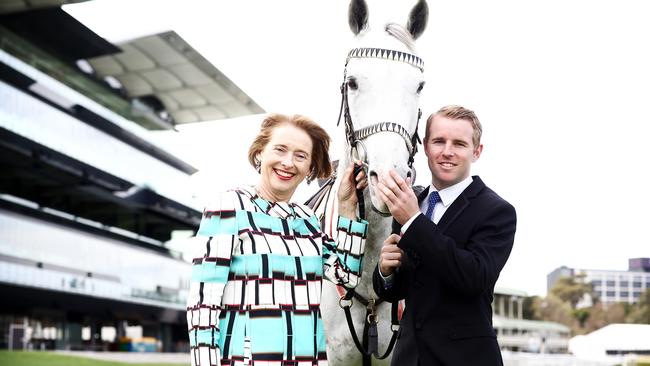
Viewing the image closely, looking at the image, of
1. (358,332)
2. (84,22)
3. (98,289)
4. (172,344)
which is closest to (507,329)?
(172,344)

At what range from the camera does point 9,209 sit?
111 ft

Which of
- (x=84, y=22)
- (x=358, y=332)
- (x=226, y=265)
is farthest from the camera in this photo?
(x=84, y=22)

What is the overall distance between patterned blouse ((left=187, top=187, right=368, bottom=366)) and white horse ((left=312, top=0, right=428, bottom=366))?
59 centimetres

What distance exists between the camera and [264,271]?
7.61 feet

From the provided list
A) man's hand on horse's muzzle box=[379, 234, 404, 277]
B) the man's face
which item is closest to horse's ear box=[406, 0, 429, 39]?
the man's face

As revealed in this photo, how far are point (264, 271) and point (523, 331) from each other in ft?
211

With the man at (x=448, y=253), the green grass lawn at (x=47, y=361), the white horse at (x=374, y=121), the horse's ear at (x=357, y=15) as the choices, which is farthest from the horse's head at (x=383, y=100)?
the green grass lawn at (x=47, y=361)

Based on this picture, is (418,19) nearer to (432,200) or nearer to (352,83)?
(352,83)

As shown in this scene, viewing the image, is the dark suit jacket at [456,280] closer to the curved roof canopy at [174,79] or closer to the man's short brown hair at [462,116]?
the man's short brown hair at [462,116]

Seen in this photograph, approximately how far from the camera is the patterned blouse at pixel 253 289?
7.37ft

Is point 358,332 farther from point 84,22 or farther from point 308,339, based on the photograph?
point 84,22

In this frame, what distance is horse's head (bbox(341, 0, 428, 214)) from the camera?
287 cm

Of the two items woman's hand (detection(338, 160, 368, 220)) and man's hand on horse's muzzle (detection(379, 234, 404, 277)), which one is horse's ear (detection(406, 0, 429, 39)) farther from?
man's hand on horse's muzzle (detection(379, 234, 404, 277))

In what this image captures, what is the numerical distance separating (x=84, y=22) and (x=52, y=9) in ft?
8.07
